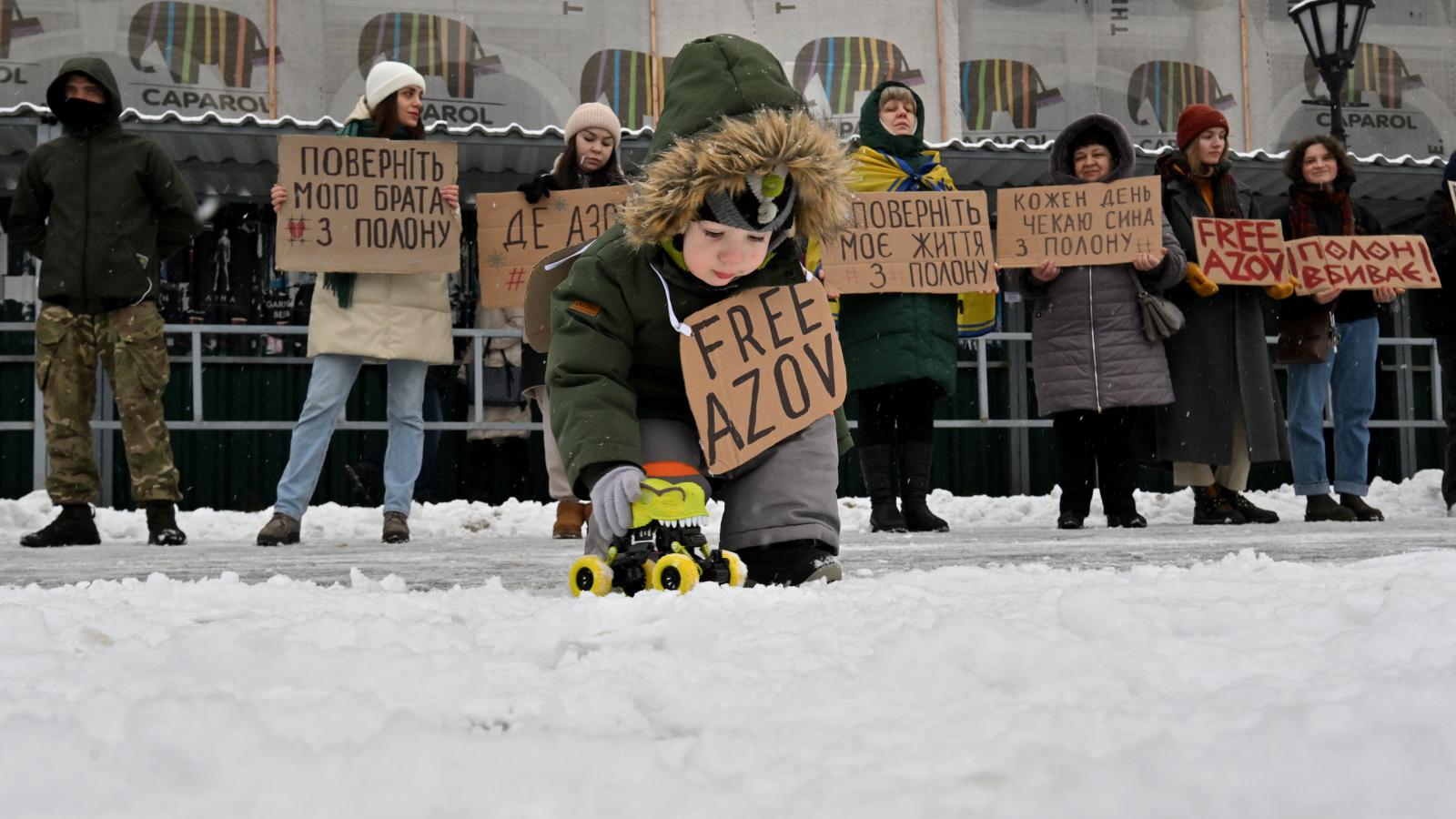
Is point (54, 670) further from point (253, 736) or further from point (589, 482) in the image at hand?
point (589, 482)

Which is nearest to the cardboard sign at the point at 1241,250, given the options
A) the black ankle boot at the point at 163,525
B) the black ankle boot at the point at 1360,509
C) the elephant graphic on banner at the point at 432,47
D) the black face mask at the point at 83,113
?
the black ankle boot at the point at 1360,509

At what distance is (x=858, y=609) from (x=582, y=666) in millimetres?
520

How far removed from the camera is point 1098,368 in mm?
5934

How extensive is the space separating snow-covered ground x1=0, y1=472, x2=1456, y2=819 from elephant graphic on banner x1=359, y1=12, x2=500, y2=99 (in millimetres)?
10486

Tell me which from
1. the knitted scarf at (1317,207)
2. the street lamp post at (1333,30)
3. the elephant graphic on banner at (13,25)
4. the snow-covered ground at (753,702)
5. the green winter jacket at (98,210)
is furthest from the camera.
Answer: the elephant graphic on banner at (13,25)

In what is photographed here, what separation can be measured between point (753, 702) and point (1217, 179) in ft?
19.3

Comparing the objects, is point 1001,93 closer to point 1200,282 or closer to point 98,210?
point 1200,282

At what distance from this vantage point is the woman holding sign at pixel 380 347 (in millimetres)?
5438

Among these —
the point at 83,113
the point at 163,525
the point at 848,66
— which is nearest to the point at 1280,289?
the point at 163,525

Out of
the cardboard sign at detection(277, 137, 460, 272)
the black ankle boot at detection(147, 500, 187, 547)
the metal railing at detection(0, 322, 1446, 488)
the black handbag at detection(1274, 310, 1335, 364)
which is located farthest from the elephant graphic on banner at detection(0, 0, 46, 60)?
the black handbag at detection(1274, 310, 1335, 364)

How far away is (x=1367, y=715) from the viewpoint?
1.09 metres

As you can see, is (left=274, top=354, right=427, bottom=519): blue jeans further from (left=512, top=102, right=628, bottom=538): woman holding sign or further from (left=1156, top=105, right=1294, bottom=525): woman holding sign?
(left=1156, top=105, right=1294, bottom=525): woman holding sign

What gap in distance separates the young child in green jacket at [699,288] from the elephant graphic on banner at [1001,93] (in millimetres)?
10932

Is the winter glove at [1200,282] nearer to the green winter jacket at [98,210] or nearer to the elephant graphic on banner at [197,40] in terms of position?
the green winter jacket at [98,210]
